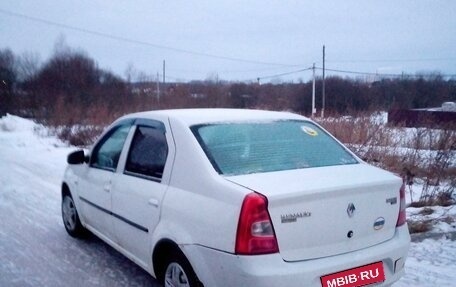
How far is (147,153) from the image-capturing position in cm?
343

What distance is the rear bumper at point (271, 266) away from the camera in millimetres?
2352

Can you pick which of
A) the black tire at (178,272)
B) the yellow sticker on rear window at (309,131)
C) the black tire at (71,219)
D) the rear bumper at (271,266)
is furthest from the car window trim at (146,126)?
the black tire at (71,219)

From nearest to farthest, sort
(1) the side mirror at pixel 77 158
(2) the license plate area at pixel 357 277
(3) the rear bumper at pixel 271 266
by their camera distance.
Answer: (3) the rear bumper at pixel 271 266
(2) the license plate area at pixel 357 277
(1) the side mirror at pixel 77 158

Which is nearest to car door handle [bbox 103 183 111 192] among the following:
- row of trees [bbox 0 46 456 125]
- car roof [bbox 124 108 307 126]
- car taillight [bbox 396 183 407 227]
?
car roof [bbox 124 108 307 126]

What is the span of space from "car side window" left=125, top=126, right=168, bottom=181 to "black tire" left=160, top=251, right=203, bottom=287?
63 centimetres

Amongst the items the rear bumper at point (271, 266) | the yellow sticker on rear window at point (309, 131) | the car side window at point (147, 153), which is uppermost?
the yellow sticker on rear window at point (309, 131)

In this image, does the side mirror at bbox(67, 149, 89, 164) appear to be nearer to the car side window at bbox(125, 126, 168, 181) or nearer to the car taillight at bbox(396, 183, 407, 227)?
the car side window at bbox(125, 126, 168, 181)

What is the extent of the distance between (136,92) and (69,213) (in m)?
35.1

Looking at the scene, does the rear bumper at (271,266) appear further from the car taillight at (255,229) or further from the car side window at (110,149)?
the car side window at (110,149)

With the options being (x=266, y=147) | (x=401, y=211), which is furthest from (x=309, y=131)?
(x=401, y=211)

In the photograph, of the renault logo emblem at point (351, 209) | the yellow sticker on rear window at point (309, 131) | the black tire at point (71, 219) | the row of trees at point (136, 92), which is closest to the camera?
the renault logo emblem at point (351, 209)

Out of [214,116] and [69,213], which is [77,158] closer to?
[69,213]

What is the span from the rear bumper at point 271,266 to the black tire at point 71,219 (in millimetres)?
2607

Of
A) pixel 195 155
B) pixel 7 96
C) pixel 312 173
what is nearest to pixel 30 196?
pixel 195 155
